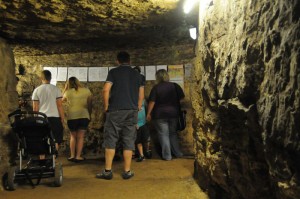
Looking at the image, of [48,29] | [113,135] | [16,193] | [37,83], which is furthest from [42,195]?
[37,83]

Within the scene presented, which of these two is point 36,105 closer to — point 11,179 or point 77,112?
point 77,112

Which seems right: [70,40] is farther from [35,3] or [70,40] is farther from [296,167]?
[296,167]

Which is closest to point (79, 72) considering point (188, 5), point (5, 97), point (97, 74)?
point (97, 74)

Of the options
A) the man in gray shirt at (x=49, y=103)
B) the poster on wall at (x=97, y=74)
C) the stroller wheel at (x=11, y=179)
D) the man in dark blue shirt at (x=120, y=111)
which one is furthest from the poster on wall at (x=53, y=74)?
the stroller wheel at (x=11, y=179)

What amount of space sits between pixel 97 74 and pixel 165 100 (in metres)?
1.70

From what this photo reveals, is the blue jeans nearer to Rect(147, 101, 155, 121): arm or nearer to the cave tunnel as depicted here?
Rect(147, 101, 155, 121): arm

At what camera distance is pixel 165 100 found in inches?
207

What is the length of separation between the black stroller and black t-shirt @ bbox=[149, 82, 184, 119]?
2.12m

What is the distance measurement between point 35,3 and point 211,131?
2.45 meters

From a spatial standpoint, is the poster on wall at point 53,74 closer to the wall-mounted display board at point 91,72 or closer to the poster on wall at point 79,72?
the wall-mounted display board at point 91,72

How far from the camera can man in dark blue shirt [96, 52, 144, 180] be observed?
382 centimetres

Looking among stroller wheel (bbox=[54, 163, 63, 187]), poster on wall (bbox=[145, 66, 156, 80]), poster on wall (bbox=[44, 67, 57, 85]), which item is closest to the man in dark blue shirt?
stroller wheel (bbox=[54, 163, 63, 187])

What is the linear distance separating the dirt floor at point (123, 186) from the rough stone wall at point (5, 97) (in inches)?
18.1

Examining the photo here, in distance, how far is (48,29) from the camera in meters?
4.43
